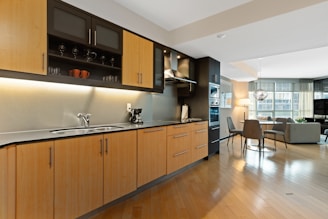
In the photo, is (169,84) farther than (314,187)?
Yes

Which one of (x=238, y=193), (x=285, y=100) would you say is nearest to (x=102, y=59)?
(x=238, y=193)

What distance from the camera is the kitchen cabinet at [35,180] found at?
144 cm

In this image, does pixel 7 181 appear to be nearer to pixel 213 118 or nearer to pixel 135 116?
pixel 135 116

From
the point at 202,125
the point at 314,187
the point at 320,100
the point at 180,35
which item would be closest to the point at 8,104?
the point at 180,35

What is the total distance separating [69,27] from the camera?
211 cm

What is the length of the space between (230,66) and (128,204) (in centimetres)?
472

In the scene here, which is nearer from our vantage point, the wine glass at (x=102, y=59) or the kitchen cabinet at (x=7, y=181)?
the kitchen cabinet at (x=7, y=181)

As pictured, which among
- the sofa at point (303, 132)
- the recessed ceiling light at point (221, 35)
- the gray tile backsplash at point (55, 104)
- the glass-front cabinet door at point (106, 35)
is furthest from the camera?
the sofa at point (303, 132)

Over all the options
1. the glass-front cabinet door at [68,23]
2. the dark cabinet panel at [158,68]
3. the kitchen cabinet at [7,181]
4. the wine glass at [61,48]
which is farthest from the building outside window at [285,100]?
the kitchen cabinet at [7,181]

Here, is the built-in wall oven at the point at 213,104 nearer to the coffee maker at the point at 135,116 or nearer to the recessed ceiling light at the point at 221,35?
the recessed ceiling light at the point at 221,35

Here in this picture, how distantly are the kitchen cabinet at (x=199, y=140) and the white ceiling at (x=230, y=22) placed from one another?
1.58 metres

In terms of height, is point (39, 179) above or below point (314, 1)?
below

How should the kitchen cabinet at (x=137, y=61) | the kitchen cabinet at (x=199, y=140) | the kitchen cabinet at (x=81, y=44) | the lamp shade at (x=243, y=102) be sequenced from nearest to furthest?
the kitchen cabinet at (x=81, y=44)
the kitchen cabinet at (x=137, y=61)
the kitchen cabinet at (x=199, y=140)
the lamp shade at (x=243, y=102)

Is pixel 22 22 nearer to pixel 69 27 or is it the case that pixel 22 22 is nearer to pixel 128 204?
pixel 69 27
